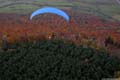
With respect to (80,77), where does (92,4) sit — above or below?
above

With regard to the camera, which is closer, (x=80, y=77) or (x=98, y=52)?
(x=80, y=77)

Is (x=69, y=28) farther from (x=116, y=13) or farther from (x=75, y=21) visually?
(x=116, y=13)

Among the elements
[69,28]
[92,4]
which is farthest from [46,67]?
[92,4]

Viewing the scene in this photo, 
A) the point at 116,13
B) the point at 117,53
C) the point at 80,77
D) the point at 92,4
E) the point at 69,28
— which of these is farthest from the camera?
the point at 92,4

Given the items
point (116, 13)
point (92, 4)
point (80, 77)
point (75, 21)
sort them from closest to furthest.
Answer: point (80, 77), point (75, 21), point (116, 13), point (92, 4)

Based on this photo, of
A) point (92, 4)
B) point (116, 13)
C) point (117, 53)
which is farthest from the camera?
point (92, 4)

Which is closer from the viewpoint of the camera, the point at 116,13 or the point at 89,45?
the point at 89,45

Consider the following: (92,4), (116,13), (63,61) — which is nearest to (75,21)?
(116,13)

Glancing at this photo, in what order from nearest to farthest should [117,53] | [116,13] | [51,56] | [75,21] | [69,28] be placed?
1. [51,56]
2. [117,53]
3. [69,28]
4. [75,21]
5. [116,13]

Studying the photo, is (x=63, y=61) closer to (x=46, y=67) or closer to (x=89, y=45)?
(x=46, y=67)
